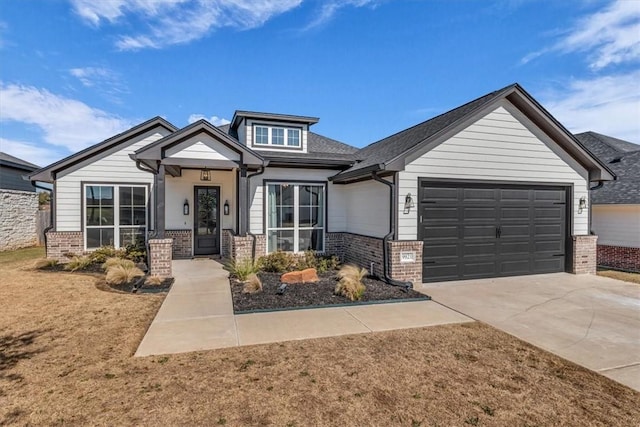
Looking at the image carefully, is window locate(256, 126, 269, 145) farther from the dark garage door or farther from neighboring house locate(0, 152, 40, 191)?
neighboring house locate(0, 152, 40, 191)

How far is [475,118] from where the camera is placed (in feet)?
28.3

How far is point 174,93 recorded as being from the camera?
14.7 m

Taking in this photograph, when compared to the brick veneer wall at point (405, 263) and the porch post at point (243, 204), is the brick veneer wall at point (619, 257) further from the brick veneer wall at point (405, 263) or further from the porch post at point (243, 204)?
the porch post at point (243, 204)

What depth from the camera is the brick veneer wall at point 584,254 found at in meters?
9.68

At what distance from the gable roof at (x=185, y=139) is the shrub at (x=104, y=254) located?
3.73 meters

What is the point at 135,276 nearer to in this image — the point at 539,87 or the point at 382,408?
the point at 382,408

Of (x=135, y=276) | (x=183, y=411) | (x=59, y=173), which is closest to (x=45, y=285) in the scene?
(x=135, y=276)

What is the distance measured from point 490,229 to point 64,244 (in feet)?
44.4

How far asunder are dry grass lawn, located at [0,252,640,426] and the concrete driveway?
0.46 metres

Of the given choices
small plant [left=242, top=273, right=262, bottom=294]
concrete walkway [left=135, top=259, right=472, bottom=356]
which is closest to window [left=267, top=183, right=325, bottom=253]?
small plant [left=242, top=273, right=262, bottom=294]

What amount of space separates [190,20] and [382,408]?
432 inches

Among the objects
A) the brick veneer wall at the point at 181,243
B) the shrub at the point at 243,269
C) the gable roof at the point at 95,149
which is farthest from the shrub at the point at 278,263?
the gable roof at the point at 95,149

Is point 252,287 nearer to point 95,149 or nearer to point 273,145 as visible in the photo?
point 273,145

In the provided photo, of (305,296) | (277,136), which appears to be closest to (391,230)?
(305,296)
